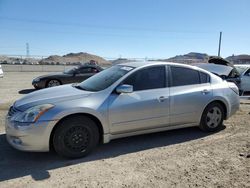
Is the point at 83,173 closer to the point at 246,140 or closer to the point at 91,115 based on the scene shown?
the point at 91,115

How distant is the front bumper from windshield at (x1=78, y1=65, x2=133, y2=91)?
1119 mm

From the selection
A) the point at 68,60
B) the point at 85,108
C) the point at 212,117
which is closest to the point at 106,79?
the point at 85,108

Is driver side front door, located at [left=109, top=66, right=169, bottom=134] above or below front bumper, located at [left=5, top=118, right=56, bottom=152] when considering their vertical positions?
above

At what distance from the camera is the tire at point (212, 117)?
532 centimetres

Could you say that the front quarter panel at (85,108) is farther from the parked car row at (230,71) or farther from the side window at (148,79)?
the parked car row at (230,71)

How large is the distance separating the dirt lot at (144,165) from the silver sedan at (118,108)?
0.27 metres

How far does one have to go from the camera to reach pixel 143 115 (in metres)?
4.52

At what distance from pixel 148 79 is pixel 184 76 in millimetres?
904

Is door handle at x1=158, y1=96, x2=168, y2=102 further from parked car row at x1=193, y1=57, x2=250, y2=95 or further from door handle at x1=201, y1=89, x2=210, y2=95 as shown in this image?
parked car row at x1=193, y1=57, x2=250, y2=95

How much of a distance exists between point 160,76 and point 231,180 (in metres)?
2.26

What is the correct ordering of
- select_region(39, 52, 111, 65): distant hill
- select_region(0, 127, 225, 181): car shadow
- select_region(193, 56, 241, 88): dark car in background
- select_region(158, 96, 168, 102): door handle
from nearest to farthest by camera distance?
select_region(0, 127, 225, 181): car shadow → select_region(158, 96, 168, 102): door handle → select_region(193, 56, 241, 88): dark car in background → select_region(39, 52, 111, 65): distant hill

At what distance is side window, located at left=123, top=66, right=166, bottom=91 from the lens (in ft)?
15.0

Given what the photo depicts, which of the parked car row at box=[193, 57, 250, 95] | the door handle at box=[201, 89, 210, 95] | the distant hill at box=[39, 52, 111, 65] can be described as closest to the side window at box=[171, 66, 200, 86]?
the door handle at box=[201, 89, 210, 95]

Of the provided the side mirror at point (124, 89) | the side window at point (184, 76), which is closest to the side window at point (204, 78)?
the side window at point (184, 76)
